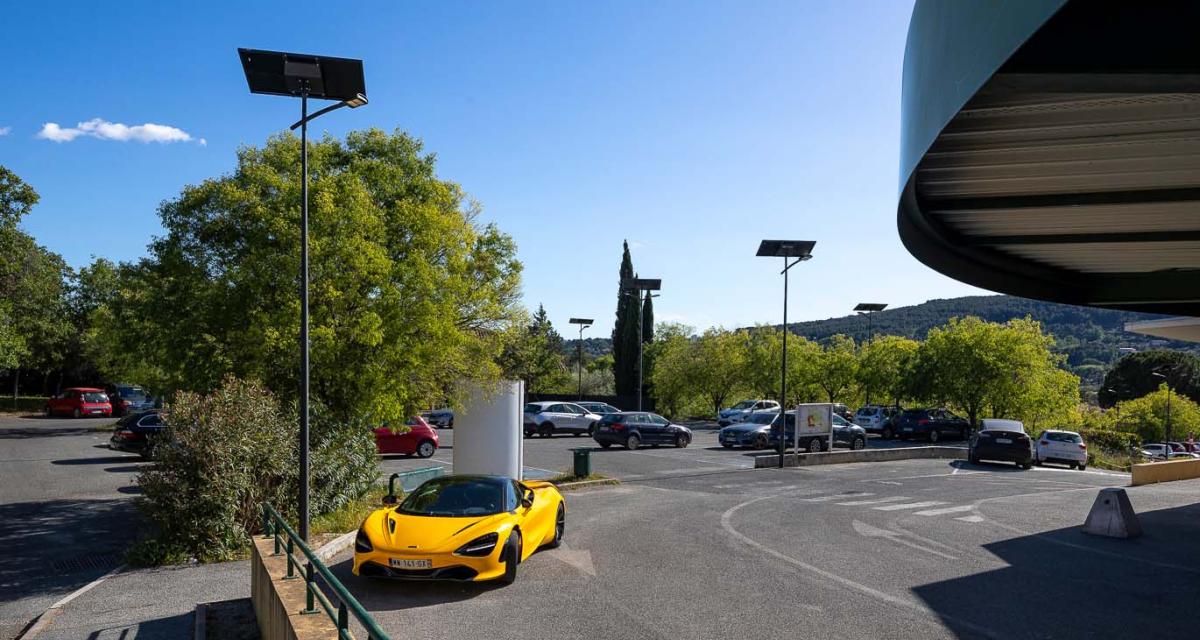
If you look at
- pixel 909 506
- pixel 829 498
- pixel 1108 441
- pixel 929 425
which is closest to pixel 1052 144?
pixel 909 506

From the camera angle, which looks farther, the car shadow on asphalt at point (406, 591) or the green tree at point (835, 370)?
the green tree at point (835, 370)

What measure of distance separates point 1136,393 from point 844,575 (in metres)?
113

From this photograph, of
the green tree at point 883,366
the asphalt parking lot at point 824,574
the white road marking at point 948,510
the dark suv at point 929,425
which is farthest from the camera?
the green tree at point 883,366

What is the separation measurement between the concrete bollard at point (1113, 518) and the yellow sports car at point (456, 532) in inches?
412

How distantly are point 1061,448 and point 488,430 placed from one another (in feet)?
78.8

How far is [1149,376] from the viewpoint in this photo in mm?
103250

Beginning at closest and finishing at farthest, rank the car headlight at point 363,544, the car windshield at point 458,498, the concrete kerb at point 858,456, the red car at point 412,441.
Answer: the car headlight at point 363,544 → the car windshield at point 458,498 → the concrete kerb at point 858,456 → the red car at point 412,441

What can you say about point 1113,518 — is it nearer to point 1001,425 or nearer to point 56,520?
point 1001,425

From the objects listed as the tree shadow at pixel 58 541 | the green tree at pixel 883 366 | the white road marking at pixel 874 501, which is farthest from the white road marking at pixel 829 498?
the green tree at pixel 883 366

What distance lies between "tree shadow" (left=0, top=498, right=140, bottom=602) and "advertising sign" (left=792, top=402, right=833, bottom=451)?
65.5ft

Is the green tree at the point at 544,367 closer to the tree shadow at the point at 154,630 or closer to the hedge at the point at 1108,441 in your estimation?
the hedge at the point at 1108,441

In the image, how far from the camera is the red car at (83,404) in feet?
155

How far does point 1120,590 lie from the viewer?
10961 mm

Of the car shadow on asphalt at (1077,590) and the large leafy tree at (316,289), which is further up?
the large leafy tree at (316,289)
